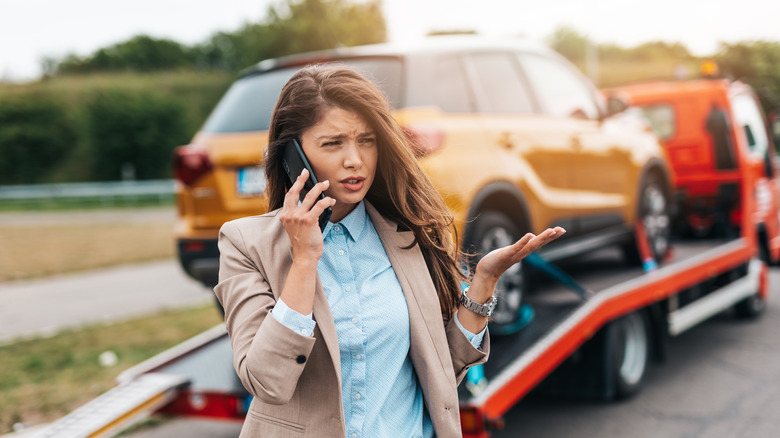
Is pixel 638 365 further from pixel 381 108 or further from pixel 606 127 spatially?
pixel 381 108

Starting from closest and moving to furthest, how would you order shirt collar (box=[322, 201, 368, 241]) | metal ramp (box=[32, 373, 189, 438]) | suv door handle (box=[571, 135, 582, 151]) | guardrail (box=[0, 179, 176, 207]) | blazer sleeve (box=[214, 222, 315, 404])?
blazer sleeve (box=[214, 222, 315, 404])
shirt collar (box=[322, 201, 368, 241])
metal ramp (box=[32, 373, 189, 438])
suv door handle (box=[571, 135, 582, 151])
guardrail (box=[0, 179, 176, 207])

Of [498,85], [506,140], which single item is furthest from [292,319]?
[498,85]

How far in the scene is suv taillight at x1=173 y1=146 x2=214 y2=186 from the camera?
4.66 metres

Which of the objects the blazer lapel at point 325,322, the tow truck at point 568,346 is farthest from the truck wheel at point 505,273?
the blazer lapel at point 325,322

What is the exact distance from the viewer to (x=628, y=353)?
5.33 m

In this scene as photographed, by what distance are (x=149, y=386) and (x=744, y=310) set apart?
20.7 feet

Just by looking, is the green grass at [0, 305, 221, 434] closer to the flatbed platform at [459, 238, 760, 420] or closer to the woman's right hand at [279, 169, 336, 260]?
the flatbed platform at [459, 238, 760, 420]

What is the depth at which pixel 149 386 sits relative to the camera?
361 centimetres

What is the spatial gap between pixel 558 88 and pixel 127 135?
82.9ft

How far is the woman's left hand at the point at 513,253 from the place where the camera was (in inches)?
69.3

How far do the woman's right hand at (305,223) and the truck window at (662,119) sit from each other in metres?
6.47

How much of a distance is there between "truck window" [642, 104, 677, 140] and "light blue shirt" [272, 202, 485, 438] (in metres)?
6.11

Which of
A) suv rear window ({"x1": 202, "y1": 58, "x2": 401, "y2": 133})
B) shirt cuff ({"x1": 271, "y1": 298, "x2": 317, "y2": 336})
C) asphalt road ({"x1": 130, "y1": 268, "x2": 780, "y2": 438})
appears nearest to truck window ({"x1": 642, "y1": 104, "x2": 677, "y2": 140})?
asphalt road ({"x1": 130, "y1": 268, "x2": 780, "y2": 438})

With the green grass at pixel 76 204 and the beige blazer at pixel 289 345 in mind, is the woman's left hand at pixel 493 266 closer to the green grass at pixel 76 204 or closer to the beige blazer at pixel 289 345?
the beige blazer at pixel 289 345
